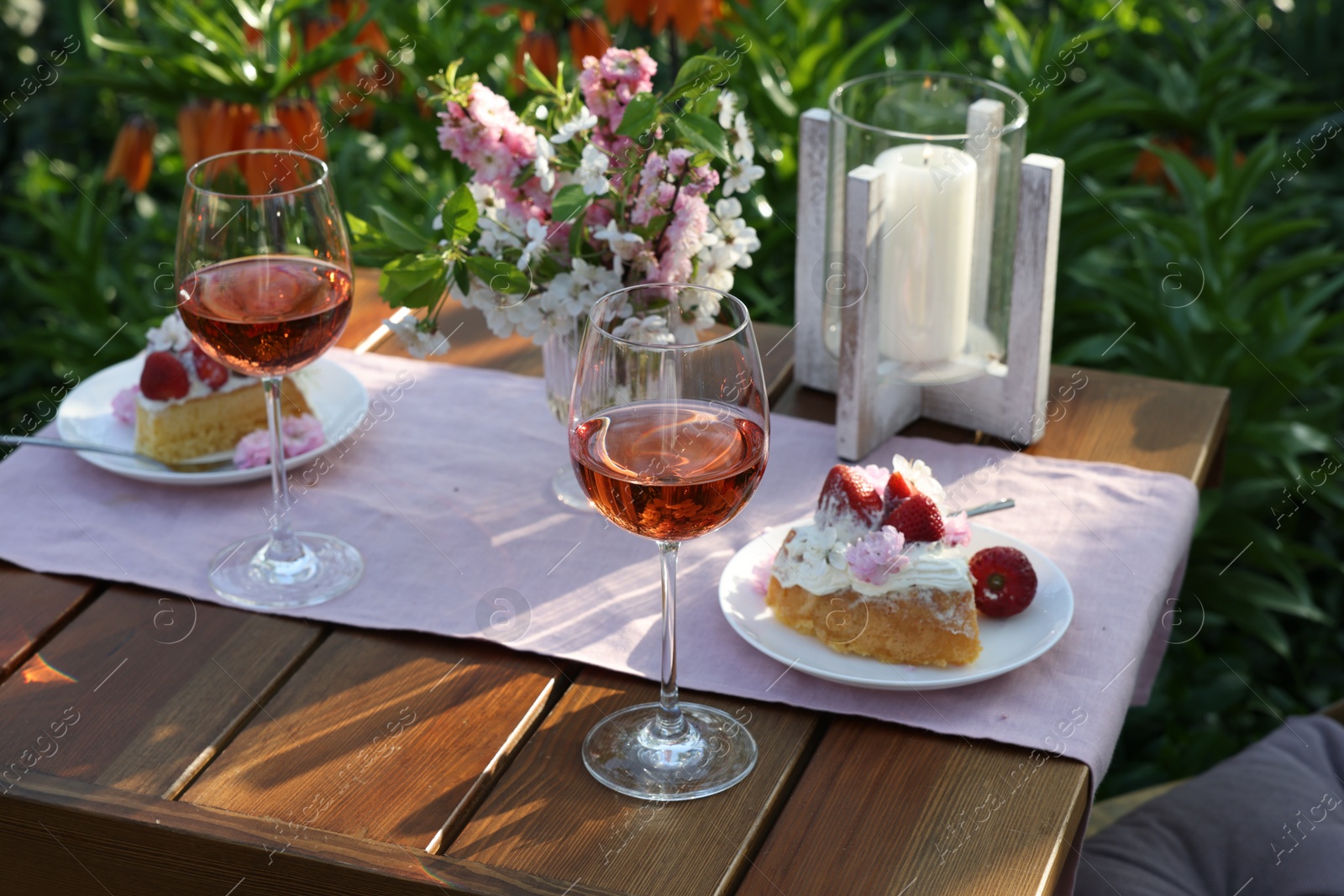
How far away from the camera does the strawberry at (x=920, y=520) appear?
1.08 metres

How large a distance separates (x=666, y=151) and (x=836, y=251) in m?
0.36

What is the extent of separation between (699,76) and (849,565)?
0.46m

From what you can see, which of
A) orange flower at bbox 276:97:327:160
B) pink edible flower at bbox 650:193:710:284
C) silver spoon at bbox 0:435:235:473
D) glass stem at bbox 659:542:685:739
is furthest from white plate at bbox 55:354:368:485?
orange flower at bbox 276:97:327:160

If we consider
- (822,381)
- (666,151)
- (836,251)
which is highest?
(666,151)

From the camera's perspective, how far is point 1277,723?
86.0 inches

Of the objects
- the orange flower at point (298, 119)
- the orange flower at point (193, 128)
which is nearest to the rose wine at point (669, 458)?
the orange flower at point (298, 119)

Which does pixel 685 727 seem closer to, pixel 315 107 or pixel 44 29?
pixel 315 107

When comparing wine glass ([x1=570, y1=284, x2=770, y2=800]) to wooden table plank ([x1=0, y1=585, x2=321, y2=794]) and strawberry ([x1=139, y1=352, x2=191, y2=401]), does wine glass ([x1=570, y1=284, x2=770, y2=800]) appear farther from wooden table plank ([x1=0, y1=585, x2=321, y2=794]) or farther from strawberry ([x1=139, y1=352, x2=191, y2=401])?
strawberry ([x1=139, y1=352, x2=191, y2=401])

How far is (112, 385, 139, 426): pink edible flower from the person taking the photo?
141 centimetres

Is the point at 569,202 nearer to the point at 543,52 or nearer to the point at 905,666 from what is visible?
the point at 905,666

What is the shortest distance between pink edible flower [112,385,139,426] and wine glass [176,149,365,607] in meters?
0.27

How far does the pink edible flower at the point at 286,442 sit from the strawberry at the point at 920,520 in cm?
62

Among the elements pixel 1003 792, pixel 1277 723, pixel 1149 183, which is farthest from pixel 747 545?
pixel 1149 183

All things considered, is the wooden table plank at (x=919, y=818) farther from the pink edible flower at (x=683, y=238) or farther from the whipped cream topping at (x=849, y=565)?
the pink edible flower at (x=683, y=238)
